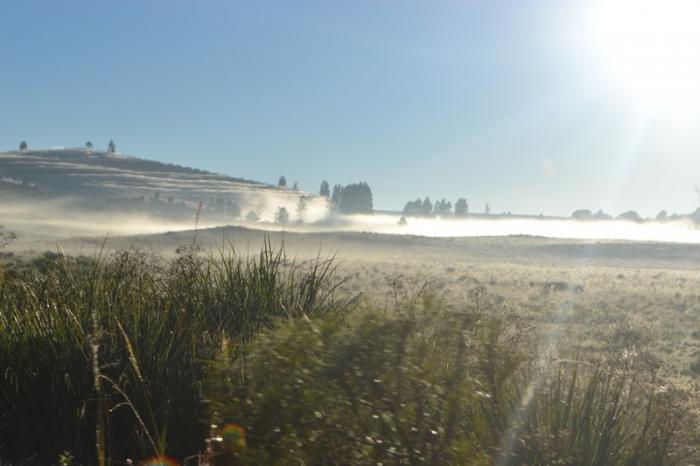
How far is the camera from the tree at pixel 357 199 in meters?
142

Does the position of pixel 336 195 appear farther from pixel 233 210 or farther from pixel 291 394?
pixel 291 394

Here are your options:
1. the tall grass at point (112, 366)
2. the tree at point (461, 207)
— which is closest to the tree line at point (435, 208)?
the tree at point (461, 207)

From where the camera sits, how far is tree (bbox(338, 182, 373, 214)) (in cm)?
14212

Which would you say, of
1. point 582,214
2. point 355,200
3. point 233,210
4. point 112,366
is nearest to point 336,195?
point 355,200

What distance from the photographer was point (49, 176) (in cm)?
12812

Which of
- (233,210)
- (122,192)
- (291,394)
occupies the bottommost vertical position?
(291,394)

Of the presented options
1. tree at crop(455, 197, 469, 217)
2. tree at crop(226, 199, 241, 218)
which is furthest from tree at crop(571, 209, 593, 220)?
tree at crop(226, 199, 241, 218)

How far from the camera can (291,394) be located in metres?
2.85

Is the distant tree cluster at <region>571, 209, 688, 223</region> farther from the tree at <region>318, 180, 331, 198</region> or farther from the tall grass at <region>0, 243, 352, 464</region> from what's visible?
the tall grass at <region>0, 243, 352, 464</region>

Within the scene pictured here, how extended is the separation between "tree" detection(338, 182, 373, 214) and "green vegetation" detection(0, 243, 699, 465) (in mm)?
137568

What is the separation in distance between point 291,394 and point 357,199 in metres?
140

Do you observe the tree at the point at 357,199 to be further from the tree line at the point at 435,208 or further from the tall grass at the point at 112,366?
the tall grass at the point at 112,366

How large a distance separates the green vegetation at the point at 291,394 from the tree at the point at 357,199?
13757cm

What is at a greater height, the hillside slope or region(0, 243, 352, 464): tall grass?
the hillside slope
